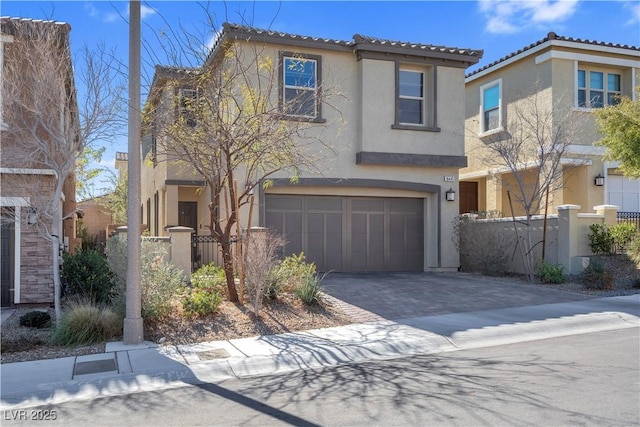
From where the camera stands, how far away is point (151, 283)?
9.66 metres

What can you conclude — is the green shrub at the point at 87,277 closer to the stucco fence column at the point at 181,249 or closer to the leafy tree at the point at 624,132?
the stucco fence column at the point at 181,249

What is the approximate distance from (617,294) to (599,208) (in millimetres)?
3660

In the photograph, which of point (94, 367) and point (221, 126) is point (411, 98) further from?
point (94, 367)

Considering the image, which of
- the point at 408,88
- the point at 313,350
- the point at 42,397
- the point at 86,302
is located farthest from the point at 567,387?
the point at 408,88

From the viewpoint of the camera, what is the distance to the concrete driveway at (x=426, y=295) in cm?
1116

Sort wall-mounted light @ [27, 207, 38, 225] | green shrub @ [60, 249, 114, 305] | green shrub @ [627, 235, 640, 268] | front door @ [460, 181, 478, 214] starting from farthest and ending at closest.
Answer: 1. front door @ [460, 181, 478, 214]
2. green shrub @ [627, 235, 640, 268]
3. green shrub @ [60, 249, 114, 305]
4. wall-mounted light @ [27, 207, 38, 225]

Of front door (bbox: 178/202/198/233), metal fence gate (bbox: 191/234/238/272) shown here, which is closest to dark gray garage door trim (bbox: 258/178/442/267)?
metal fence gate (bbox: 191/234/238/272)

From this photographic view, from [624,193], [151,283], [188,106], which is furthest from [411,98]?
[151,283]

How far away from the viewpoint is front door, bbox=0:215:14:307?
1162cm

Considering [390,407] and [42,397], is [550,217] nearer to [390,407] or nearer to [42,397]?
[390,407]

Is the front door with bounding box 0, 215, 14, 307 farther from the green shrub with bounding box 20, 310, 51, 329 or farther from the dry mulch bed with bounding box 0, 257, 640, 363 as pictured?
the green shrub with bounding box 20, 310, 51, 329

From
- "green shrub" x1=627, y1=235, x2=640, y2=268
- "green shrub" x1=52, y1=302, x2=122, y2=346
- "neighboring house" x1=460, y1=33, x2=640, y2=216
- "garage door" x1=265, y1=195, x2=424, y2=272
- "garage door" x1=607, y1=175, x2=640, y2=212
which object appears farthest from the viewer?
"garage door" x1=607, y1=175, x2=640, y2=212

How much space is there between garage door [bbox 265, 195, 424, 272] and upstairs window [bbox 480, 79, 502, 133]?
5.51m

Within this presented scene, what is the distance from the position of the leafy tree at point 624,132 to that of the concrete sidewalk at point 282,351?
193 inches
